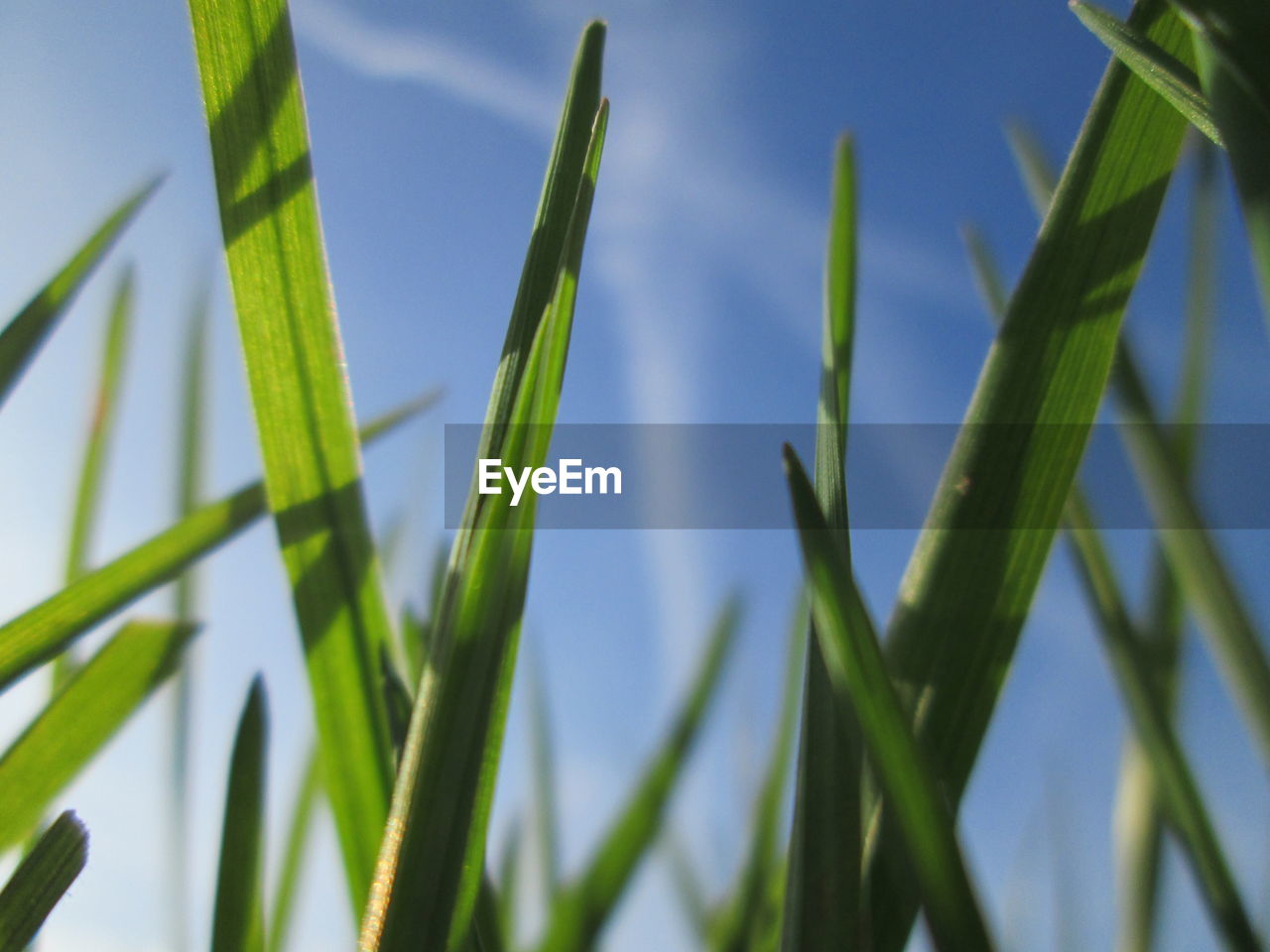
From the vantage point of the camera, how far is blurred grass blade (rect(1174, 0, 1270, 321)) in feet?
0.56

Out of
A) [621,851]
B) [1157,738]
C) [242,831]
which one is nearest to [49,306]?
[242,831]

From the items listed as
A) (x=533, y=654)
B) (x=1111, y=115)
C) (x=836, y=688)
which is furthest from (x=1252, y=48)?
(x=533, y=654)

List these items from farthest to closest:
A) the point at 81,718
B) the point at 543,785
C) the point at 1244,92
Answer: the point at 543,785 < the point at 81,718 < the point at 1244,92

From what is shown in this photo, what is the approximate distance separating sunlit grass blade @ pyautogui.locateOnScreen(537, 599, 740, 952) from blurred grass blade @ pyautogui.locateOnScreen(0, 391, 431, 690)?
214 millimetres

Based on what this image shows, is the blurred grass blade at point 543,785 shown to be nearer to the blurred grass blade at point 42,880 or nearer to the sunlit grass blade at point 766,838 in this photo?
the sunlit grass blade at point 766,838

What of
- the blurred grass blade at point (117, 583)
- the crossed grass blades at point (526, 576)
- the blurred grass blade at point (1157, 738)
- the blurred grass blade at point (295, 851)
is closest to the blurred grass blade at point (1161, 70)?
the crossed grass blades at point (526, 576)

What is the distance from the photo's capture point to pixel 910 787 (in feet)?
0.64

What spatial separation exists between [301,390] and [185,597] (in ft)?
0.99

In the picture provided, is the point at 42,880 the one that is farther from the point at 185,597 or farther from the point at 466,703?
the point at 185,597

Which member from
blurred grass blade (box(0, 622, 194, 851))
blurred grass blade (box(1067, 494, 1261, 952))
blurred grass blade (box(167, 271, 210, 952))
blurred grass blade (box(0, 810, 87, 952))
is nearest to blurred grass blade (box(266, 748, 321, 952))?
blurred grass blade (box(167, 271, 210, 952))

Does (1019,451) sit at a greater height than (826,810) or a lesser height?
greater

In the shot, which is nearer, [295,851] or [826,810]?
[826,810]

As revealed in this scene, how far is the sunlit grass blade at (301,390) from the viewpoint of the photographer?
25 cm

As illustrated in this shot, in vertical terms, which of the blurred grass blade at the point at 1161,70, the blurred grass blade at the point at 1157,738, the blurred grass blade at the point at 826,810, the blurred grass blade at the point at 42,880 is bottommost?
the blurred grass blade at the point at 42,880
